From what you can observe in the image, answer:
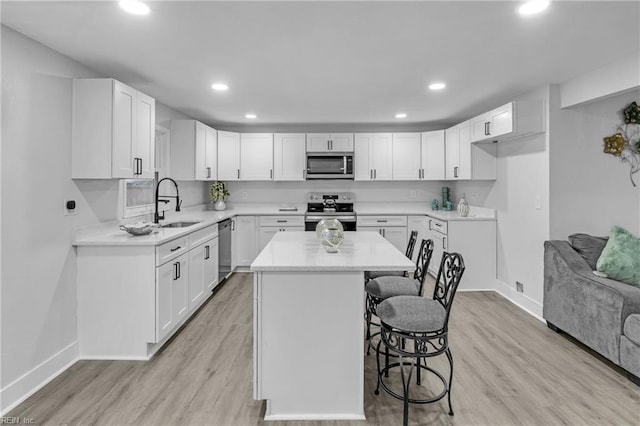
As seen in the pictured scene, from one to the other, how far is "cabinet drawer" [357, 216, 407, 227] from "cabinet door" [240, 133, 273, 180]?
1.60m

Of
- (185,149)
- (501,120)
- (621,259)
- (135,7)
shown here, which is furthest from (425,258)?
(185,149)

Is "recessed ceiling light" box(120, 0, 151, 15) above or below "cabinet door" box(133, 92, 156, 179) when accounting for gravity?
above

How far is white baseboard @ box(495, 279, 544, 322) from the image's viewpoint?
3.57 meters

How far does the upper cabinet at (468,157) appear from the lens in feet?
14.6

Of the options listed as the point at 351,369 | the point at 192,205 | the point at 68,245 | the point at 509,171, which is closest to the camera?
the point at 351,369

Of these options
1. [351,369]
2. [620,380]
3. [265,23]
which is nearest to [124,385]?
[351,369]

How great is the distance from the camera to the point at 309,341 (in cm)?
204

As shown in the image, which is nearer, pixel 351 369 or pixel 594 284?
pixel 351 369

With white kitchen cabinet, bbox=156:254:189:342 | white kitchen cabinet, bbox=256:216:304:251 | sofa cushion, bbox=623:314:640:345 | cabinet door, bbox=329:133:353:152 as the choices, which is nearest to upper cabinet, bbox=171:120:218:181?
white kitchen cabinet, bbox=256:216:304:251

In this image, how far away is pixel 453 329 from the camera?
3.27 metres

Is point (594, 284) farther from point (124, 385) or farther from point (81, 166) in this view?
point (81, 166)

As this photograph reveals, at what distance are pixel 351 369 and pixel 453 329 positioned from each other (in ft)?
5.39

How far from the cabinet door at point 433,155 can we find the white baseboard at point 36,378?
4830 mm

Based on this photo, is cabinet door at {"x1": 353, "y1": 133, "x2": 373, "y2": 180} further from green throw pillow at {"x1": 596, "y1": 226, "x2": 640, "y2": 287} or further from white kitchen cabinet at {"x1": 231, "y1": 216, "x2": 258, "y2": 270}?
green throw pillow at {"x1": 596, "y1": 226, "x2": 640, "y2": 287}
